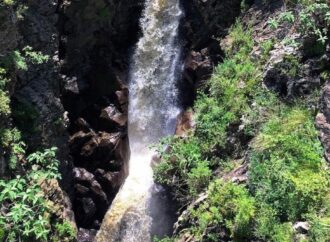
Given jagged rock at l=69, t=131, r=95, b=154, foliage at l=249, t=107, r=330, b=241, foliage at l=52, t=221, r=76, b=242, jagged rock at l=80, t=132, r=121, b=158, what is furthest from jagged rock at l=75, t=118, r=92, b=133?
foliage at l=249, t=107, r=330, b=241

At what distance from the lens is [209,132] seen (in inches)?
505

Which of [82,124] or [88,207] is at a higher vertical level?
[82,124]

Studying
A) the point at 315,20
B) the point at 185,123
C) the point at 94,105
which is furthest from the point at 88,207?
the point at 315,20

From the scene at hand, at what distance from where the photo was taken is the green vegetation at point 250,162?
30.3 ft

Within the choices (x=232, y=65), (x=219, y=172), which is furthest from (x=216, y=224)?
(x=232, y=65)

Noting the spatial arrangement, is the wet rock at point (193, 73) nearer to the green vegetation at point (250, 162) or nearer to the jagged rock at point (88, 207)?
→ the green vegetation at point (250, 162)

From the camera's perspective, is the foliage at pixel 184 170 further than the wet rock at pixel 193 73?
No

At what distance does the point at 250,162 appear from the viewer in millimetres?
10680

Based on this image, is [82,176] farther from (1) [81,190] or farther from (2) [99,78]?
(2) [99,78]

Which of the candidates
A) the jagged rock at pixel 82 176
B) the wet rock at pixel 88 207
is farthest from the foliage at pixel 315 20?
the wet rock at pixel 88 207

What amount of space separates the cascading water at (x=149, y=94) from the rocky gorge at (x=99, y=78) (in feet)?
1.19

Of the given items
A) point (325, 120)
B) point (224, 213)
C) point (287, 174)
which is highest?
point (325, 120)

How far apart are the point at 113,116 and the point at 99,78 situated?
60.8 inches

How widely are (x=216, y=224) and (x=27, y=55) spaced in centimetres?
681
